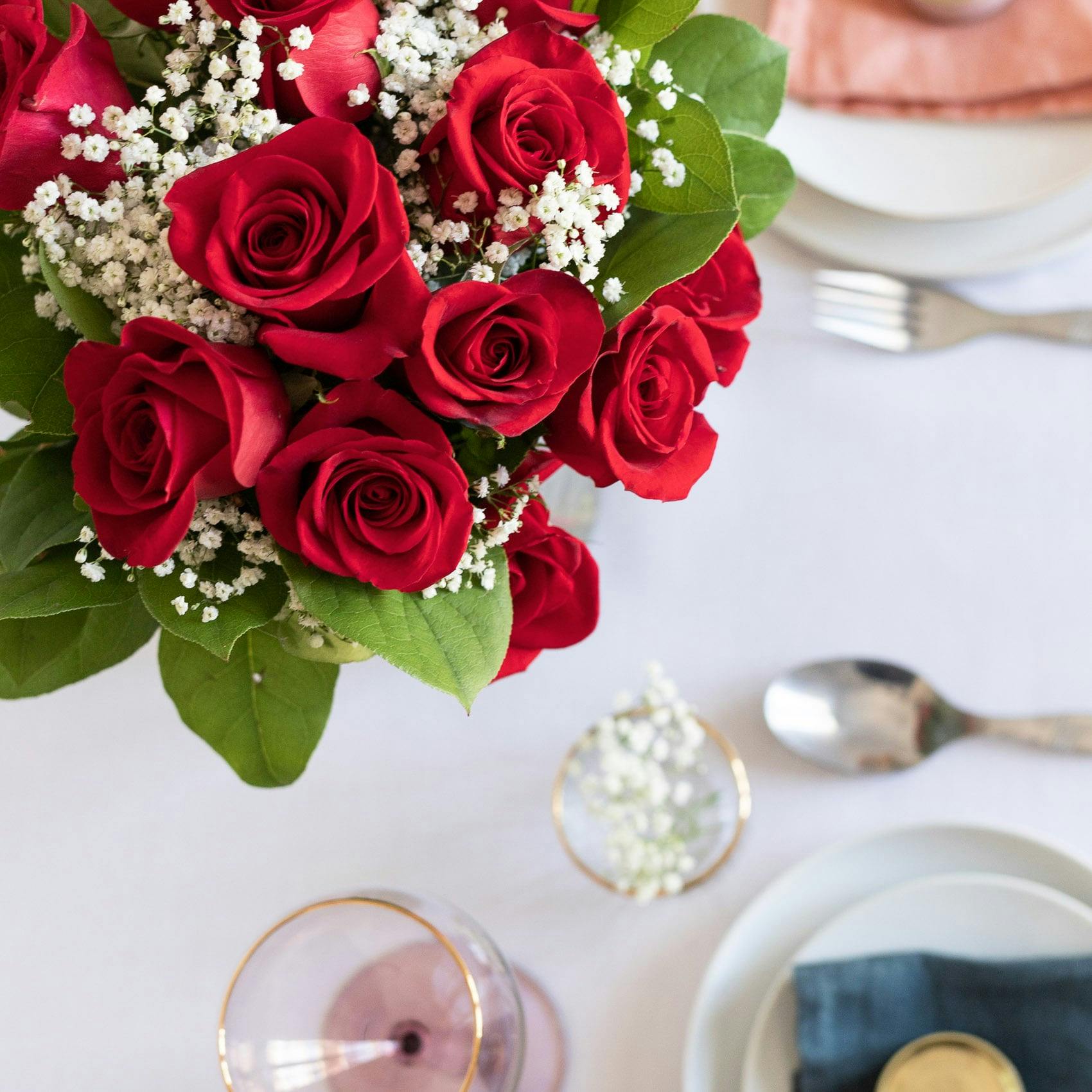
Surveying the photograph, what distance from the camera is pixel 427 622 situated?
1.25ft

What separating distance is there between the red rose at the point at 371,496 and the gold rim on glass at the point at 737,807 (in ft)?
1.06

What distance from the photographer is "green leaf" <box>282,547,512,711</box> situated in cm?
36

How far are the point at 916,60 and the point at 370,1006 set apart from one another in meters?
0.64

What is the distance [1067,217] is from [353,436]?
0.51 meters

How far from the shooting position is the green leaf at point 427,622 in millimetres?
356

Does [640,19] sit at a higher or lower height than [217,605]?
higher

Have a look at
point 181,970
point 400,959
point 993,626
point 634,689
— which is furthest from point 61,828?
point 993,626

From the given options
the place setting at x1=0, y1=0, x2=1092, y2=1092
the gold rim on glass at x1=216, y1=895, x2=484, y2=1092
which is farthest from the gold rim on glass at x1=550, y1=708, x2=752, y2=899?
the gold rim on glass at x1=216, y1=895, x2=484, y2=1092

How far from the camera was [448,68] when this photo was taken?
361mm

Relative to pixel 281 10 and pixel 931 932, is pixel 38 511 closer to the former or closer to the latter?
pixel 281 10

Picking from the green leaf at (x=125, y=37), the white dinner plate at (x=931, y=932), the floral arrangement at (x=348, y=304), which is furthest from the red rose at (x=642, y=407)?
the white dinner plate at (x=931, y=932)

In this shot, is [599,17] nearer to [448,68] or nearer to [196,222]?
[448,68]

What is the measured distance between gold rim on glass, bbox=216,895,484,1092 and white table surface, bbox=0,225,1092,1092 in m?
0.11

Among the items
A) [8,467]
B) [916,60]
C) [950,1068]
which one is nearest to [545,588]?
[8,467]
